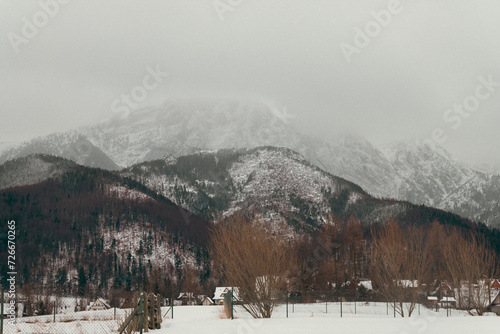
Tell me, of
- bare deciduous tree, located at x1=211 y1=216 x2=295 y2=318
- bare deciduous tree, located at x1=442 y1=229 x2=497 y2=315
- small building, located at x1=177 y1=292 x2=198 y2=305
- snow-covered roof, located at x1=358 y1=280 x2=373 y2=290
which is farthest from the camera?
small building, located at x1=177 y1=292 x2=198 y2=305

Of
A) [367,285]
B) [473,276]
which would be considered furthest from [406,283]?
[367,285]

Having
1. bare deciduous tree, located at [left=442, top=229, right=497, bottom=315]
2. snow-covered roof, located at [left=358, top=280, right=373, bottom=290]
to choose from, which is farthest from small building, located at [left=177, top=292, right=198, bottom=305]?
bare deciduous tree, located at [left=442, top=229, right=497, bottom=315]

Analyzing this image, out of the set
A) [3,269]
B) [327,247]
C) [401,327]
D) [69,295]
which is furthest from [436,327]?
[3,269]

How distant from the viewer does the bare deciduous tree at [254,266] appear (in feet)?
96.0

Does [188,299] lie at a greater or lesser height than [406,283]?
lesser

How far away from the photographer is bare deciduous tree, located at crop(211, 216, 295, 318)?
Answer: 29.3 meters

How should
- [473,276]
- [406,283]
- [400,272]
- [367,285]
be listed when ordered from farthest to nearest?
[367,285] → [473,276] → [406,283] → [400,272]

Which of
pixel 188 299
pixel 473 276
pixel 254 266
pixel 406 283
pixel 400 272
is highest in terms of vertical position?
pixel 254 266

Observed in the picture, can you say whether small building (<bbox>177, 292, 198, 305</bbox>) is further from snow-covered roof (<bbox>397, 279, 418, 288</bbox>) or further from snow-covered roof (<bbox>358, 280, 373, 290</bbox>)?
snow-covered roof (<bbox>397, 279, 418, 288</bbox>)

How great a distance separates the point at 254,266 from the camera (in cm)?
2925

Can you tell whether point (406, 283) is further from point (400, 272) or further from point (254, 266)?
point (254, 266)

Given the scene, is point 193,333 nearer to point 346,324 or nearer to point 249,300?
point 249,300

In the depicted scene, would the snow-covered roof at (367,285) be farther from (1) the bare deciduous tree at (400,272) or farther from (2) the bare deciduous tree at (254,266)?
(2) the bare deciduous tree at (254,266)

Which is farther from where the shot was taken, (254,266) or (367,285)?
(367,285)
